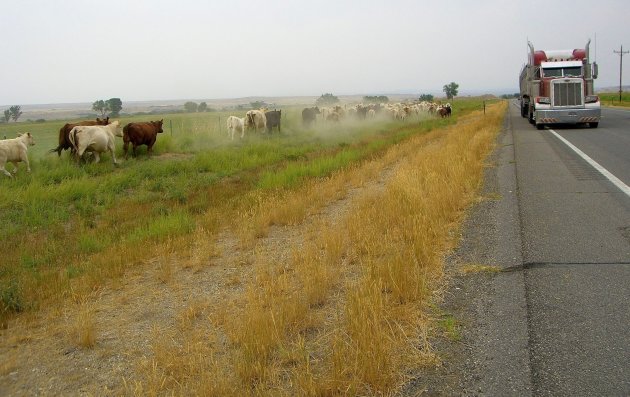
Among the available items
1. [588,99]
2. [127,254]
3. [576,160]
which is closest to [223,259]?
[127,254]

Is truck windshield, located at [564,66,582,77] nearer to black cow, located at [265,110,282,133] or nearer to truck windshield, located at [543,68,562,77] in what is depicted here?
truck windshield, located at [543,68,562,77]

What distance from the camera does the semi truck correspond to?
2358cm

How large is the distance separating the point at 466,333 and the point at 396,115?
40285mm

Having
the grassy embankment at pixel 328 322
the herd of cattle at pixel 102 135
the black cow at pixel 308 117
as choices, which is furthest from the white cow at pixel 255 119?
the grassy embankment at pixel 328 322

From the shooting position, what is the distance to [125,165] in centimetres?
1830

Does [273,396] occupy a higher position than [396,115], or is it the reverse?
[396,115]

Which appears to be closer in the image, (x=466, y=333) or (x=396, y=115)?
(x=466, y=333)

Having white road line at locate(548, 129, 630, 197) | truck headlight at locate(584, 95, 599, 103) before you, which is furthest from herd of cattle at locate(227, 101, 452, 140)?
white road line at locate(548, 129, 630, 197)

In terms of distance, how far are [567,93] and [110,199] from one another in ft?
68.3

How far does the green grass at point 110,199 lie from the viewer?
7.40 metres

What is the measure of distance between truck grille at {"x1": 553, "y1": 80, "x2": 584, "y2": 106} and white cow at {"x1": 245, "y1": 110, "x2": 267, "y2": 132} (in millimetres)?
15441

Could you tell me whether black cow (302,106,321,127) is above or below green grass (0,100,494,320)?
above

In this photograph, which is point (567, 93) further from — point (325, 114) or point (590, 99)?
point (325, 114)

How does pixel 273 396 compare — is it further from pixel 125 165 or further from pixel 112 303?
pixel 125 165
